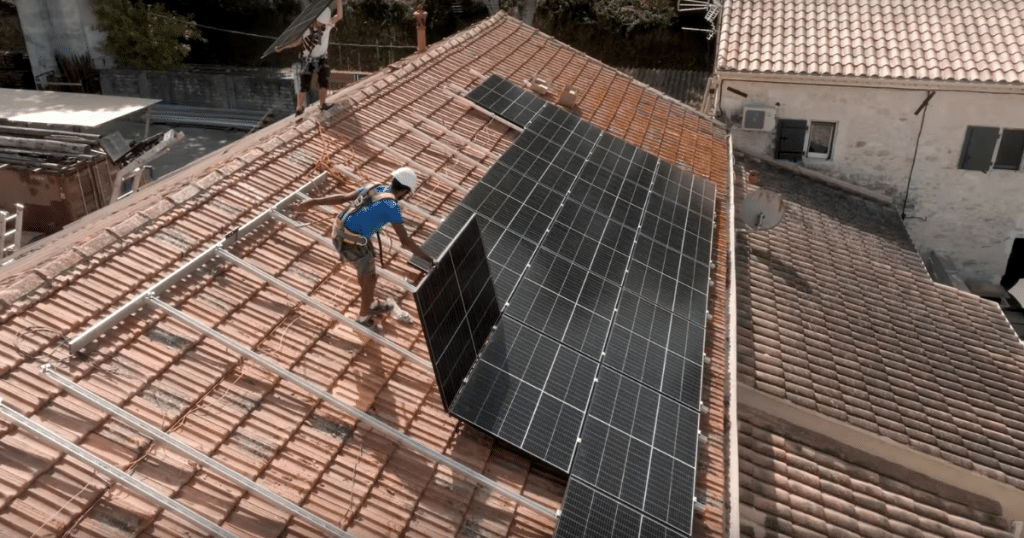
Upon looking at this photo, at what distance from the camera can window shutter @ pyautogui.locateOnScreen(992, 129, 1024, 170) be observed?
66.2ft

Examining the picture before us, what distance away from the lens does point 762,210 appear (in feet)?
52.5

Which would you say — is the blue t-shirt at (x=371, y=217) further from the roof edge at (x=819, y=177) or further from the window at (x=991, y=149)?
the window at (x=991, y=149)

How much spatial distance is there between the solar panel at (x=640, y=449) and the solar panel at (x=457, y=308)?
1417mm

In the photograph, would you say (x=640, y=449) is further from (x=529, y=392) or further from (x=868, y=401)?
(x=868, y=401)

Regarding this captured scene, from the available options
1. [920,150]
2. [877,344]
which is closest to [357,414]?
[877,344]

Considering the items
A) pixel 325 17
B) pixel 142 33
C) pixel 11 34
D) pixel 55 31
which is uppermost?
pixel 325 17

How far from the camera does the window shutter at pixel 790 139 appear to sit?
2089 cm

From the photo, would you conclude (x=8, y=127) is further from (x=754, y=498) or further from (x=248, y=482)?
(x=754, y=498)

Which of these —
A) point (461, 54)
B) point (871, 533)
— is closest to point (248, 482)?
point (871, 533)

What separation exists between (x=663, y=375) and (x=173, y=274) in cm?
562

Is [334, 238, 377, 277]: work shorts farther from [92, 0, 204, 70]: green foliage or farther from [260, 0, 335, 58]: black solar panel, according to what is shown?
[92, 0, 204, 70]: green foliage

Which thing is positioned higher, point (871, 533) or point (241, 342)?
point (241, 342)

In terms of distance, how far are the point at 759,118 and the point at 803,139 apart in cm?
159

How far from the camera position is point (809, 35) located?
68.0 ft
